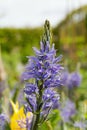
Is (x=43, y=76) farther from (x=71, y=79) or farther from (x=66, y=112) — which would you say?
(x=71, y=79)

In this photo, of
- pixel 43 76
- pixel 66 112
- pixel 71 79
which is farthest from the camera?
pixel 71 79

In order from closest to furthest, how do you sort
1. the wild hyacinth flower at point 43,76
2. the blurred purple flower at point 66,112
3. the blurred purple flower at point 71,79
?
1. the wild hyacinth flower at point 43,76
2. the blurred purple flower at point 66,112
3. the blurred purple flower at point 71,79

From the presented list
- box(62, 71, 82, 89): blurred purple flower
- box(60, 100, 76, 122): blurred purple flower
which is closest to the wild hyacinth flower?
box(60, 100, 76, 122): blurred purple flower

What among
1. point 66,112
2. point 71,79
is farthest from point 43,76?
point 71,79

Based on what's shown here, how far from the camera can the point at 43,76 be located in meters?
1.52

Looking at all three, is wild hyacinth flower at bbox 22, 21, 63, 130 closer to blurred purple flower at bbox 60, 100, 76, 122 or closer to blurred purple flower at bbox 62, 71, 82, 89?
blurred purple flower at bbox 60, 100, 76, 122

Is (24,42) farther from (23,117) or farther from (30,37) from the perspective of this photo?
(23,117)

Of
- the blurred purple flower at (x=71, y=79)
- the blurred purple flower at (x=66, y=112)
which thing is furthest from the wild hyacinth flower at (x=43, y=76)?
the blurred purple flower at (x=71, y=79)

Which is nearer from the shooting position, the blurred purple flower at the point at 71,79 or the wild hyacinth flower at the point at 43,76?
the wild hyacinth flower at the point at 43,76

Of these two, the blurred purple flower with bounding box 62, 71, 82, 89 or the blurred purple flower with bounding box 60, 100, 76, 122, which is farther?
the blurred purple flower with bounding box 62, 71, 82, 89

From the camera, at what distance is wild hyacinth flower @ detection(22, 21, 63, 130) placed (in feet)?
5.00

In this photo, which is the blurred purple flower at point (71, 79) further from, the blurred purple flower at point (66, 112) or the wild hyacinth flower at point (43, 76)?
the wild hyacinth flower at point (43, 76)

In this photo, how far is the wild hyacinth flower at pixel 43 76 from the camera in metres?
1.52

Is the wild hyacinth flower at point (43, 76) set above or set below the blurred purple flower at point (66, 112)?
above
